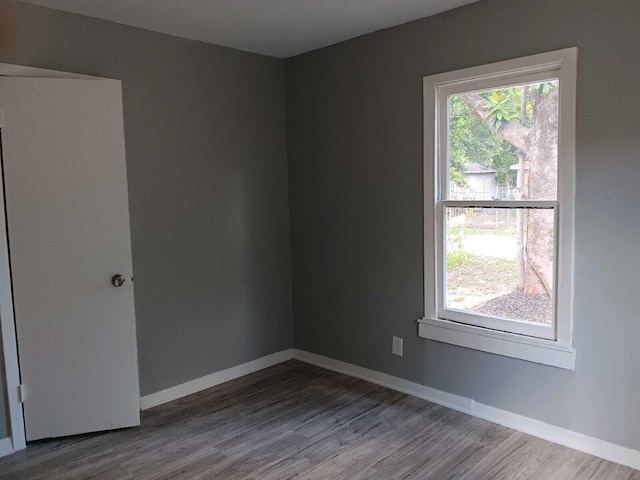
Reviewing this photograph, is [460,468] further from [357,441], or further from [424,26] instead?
[424,26]

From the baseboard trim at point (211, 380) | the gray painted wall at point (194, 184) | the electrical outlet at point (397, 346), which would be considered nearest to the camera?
the gray painted wall at point (194, 184)

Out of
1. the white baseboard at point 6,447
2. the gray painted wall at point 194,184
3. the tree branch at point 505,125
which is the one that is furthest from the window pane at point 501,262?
the white baseboard at point 6,447

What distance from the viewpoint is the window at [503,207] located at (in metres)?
2.63

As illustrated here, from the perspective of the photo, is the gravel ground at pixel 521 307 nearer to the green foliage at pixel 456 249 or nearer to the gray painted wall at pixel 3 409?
the green foliage at pixel 456 249

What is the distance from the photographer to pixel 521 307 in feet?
9.42

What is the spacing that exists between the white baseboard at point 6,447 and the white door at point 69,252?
0.09 meters

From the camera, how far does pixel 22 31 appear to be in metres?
2.72

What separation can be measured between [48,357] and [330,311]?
6.26 ft

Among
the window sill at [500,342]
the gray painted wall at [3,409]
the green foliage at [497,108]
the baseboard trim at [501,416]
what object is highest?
the green foliage at [497,108]

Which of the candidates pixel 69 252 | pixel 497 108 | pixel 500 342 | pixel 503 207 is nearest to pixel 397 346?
pixel 500 342

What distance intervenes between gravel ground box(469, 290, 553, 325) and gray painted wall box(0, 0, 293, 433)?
1716 millimetres

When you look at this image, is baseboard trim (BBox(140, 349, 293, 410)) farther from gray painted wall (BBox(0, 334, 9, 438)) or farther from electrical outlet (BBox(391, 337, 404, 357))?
electrical outlet (BBox(391, 337, 404, 357))

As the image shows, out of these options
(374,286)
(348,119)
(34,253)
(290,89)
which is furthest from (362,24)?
(34,253)

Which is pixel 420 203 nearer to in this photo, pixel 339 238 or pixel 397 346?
pixel 339 238
